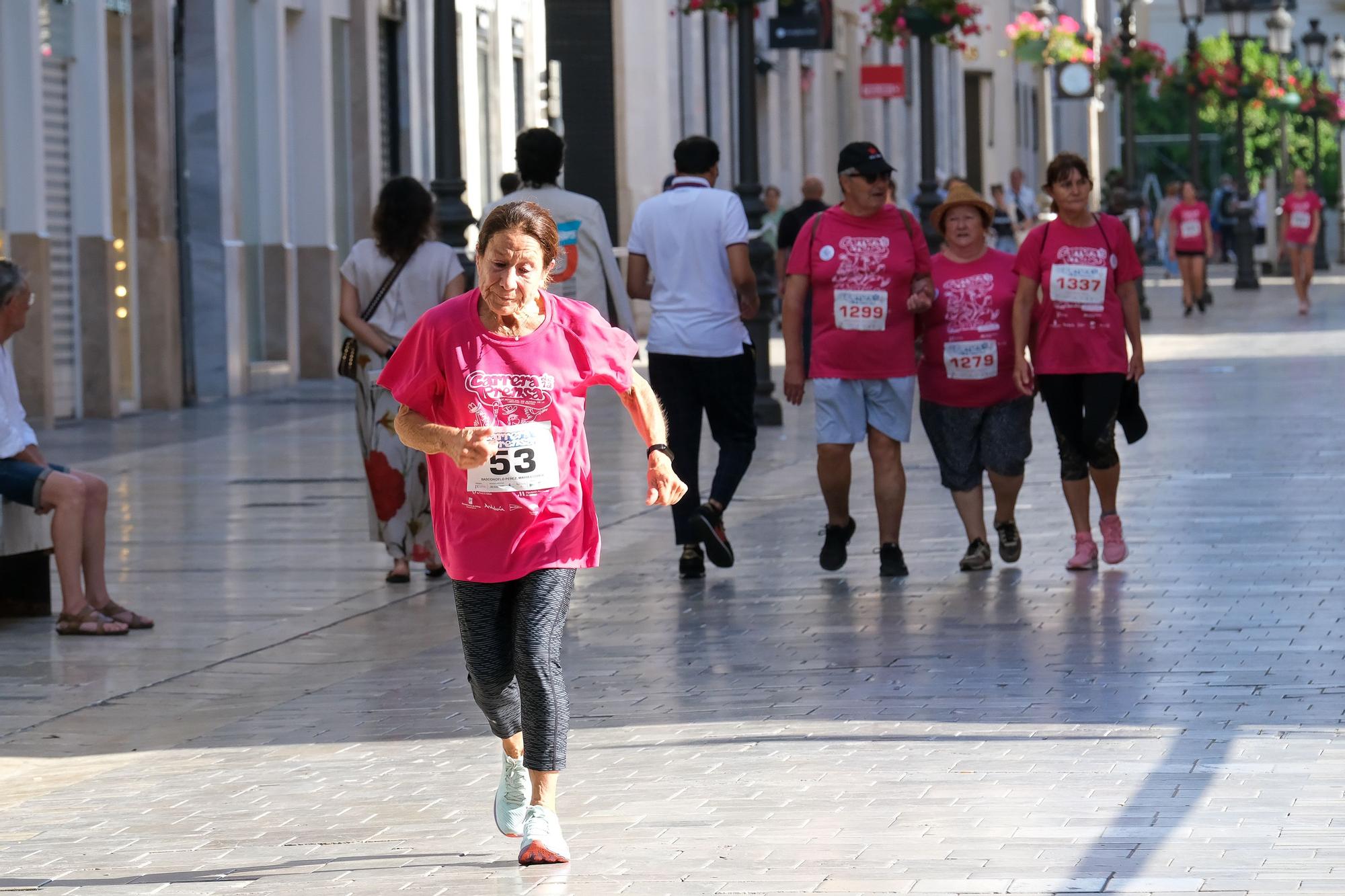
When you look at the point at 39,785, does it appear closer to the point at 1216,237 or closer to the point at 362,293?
the point at 362,293

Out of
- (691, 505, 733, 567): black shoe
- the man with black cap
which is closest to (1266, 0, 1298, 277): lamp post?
the man with black cap

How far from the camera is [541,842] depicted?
5.89 meters

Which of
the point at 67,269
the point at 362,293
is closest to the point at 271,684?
the point at 362,293

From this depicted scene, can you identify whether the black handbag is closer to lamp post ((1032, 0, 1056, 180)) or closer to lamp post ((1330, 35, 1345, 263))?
lamp post ((1032, 0, 1056, 180))

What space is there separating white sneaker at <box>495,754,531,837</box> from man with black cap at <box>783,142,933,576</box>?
15.1ft

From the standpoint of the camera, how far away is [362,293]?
36.1 ft

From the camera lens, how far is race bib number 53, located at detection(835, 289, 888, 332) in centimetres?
1066

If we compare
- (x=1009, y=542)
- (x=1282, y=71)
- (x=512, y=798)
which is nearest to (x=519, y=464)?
(x=512, y=798)

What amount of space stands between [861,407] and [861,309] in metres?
0.41

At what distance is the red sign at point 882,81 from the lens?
32.6m

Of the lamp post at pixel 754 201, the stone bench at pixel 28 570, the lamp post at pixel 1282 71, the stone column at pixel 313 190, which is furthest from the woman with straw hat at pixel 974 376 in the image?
the lamp post at pixel 1282 71

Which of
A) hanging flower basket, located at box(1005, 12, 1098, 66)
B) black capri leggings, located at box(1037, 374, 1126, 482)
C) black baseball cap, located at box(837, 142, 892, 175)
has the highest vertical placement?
hanging flower basket, located at box(1005, 12, 1098, 66)

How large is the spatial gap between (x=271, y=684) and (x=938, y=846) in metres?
3.37

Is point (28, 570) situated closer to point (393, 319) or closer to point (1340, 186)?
point (393, 319)
